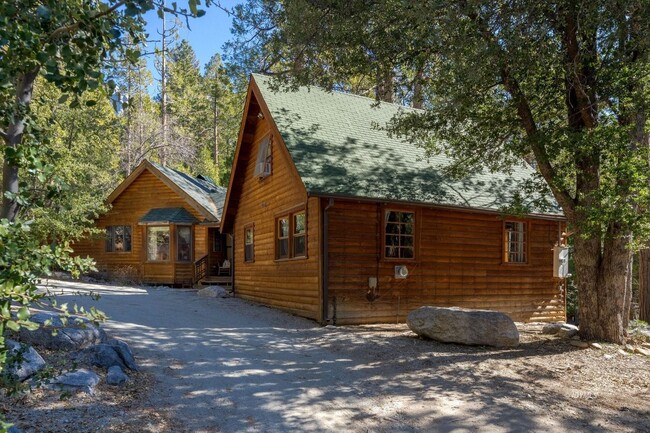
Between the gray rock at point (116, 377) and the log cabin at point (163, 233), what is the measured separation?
601 inches

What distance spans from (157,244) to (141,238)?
0.91 meters

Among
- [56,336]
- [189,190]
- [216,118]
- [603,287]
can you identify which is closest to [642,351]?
[603,287]

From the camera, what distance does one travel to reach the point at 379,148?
1407 cm

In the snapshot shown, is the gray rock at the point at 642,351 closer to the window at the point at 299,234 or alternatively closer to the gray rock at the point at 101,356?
the window at the point at 299,234

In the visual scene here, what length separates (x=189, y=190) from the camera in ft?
75.4

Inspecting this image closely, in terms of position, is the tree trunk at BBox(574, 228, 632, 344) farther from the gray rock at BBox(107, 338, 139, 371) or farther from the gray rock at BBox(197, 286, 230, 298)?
the gray rock at BBox(197, 286, 230, 298)

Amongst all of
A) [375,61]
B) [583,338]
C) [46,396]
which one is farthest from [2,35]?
[583,338]

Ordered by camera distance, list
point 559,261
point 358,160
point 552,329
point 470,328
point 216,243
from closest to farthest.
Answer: point 470,328
point 552,329
point 358,160
point 559,261
point 216,243

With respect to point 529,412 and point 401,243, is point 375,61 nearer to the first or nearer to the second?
point 401,243

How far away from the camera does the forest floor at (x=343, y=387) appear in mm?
5191

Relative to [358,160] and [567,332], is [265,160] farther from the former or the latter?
[567,332]

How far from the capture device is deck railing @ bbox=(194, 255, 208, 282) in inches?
859

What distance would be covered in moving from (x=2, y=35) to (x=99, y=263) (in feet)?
77.8

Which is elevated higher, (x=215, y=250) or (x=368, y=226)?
(x=368, y=226)
